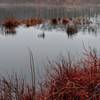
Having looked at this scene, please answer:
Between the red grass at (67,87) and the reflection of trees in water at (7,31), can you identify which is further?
the reflection of trees in water at (7,31)

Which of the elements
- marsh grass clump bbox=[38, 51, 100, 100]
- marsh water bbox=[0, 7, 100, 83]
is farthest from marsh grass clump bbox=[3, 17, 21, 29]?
marsh grass clump bbox=[38, 51, 100, 100]

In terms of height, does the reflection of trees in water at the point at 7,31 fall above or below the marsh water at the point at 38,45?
below

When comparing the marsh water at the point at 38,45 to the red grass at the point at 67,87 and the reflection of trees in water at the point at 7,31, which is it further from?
the red grass at the point at 67,87

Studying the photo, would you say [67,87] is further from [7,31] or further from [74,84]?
[7,31]

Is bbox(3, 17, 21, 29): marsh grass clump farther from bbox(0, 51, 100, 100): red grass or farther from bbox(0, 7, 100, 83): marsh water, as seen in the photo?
bbox(0, 51, 100, 100): red grass

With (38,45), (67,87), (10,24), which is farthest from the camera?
(10,24)

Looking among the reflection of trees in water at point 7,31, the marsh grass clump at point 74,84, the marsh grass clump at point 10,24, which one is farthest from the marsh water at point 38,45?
the marsh grass clump at point 74,84

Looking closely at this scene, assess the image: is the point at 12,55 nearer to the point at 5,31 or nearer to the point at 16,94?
the point at 5,31

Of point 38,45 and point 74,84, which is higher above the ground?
point 74,84

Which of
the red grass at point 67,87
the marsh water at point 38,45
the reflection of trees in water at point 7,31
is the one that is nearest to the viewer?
the red grass at point 67,87

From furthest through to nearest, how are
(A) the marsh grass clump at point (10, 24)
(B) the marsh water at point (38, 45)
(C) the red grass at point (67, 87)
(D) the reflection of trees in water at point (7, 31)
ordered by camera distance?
(A) the marsh grass clump at point (10, 24), (D) the reflection of trees in water at point (7, 31), (B) the marsh water at point (38, 45), (C) the red grass at point (67, 87)

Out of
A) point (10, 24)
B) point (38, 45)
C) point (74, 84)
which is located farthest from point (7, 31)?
point (74, 84)

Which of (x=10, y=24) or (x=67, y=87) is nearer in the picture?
(x=67, y=87)

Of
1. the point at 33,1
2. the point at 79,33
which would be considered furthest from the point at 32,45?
the point at 33,1
